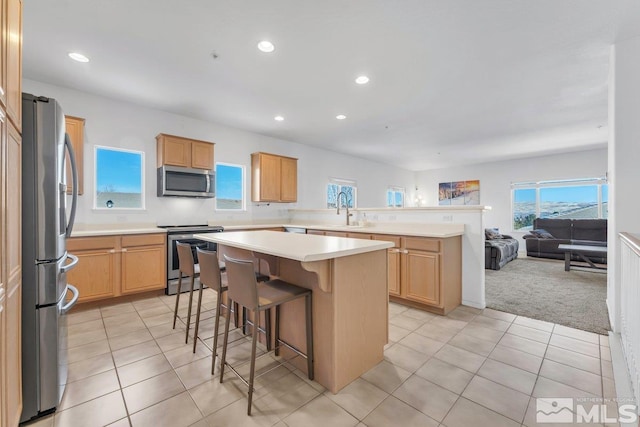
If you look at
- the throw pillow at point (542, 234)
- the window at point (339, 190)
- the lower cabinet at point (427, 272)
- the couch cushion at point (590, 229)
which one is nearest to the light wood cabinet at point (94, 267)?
the lower cabinet at point (427, 272)

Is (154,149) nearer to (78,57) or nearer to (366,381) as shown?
(78,57)

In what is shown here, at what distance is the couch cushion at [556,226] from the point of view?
6719mm

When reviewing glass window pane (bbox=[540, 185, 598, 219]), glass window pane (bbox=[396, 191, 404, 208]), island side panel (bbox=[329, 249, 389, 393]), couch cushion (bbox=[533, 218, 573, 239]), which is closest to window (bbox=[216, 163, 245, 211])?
island side panel (bbox=[329, 249, 389, 393])

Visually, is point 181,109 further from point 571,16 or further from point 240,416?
point 571,16

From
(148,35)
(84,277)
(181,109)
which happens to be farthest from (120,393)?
(181,109)

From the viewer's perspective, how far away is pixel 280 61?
2.91 meters

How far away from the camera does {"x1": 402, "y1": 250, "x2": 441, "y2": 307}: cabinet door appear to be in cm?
304

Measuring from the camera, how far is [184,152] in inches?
168

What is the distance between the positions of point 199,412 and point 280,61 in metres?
3.06

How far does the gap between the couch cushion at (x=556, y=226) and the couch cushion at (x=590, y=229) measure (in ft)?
0.41

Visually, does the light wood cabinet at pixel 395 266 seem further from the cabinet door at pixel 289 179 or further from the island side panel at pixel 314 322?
the cabinet door at pixel 289 179

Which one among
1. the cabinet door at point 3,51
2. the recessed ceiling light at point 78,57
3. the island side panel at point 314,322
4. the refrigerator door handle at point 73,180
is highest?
the recessed ceiling light at point 78,57

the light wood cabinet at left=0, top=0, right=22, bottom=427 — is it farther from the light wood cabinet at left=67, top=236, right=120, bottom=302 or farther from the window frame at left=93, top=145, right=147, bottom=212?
the window frame at left=93, top=145, right=147, bottom=212

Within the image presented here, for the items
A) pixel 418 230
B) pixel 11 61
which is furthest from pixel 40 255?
pixel 418 230
